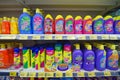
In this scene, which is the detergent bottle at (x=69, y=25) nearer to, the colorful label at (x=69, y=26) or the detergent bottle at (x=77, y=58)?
the colorful label at (x=69, y=26)

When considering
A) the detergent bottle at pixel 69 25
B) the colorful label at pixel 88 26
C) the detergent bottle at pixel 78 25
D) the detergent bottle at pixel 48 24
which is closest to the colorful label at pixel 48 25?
the detergent bottle at pixel 48 24

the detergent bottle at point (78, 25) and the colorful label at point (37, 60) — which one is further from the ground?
the detergent bottle at point (78, 25)

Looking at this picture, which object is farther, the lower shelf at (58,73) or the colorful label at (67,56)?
the colorful label at (67,56)

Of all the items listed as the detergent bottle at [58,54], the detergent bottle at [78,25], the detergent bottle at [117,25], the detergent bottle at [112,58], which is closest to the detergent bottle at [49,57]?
the detergent bottle at [58,54]

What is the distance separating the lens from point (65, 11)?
2283 millimetres

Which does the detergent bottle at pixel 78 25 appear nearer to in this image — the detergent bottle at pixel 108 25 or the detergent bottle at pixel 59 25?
the detergent bottle at pixel 59 25

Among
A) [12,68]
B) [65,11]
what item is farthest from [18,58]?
[65,11]

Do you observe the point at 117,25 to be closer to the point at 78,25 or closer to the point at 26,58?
Answer: the point at 78,25

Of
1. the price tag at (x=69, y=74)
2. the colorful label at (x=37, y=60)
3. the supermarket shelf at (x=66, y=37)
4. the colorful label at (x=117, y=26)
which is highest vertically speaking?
the colorful label at (x=117, y=26)

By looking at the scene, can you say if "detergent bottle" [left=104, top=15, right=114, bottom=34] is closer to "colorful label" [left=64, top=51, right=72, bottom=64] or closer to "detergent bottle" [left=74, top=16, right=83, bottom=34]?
"detergent bottle" [left=74, top=16, right=83, bottom=34]

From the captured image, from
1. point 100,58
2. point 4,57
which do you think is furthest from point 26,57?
point 100,58

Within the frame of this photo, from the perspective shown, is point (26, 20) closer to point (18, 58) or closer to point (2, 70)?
point (18, 58)

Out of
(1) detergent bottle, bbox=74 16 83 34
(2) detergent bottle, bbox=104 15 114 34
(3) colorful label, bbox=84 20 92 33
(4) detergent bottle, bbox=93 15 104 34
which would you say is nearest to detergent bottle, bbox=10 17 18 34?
(1) detergent bottle, bbox=74 16 83 34

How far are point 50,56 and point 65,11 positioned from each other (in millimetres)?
914
